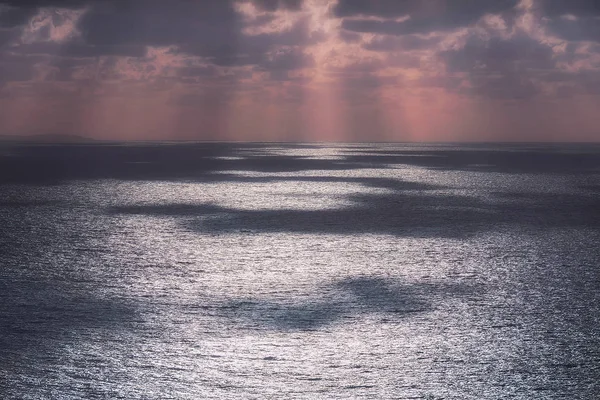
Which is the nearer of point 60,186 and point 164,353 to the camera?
point 164,353

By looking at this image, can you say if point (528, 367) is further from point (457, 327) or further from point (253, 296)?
point (253, 296)

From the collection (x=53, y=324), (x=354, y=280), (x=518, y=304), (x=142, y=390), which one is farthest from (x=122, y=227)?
(x=142, y=390)

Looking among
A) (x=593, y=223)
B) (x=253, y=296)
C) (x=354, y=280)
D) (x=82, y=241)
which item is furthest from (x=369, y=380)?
(x=593, y=223)

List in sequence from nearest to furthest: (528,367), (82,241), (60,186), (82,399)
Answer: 1. (82,399)
2. (528,367)
3. (82,241)
4. (60,186)

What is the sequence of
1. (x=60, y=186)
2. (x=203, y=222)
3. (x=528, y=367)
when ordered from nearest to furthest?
(x=528, y=367)
(x=203, y=222)
(x=60, y=186)

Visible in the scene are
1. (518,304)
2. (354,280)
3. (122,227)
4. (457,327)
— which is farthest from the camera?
A: (122,227)

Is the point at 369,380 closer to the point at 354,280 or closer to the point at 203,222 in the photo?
the point at 354,280
